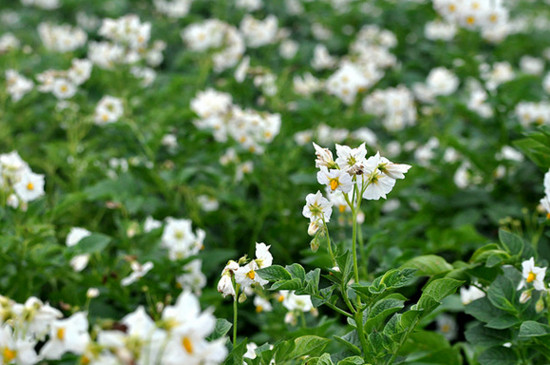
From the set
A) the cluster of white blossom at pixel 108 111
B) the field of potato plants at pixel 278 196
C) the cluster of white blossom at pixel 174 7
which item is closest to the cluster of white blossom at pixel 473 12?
the field of potato plants at pixel 278 196

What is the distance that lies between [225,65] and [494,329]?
2.96 metres

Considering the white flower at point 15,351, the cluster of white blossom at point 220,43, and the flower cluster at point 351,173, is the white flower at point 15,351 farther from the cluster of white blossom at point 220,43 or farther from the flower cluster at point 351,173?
the cluster of white blossom at point 220,43

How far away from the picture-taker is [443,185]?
306 centimetres

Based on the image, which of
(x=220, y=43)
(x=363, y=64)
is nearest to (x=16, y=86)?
(x=220, y=43)

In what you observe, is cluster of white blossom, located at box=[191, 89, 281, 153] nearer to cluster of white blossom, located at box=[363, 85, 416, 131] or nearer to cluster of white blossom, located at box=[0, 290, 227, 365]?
cluster of white blossom, located at box=[363, 85, 416, 131]

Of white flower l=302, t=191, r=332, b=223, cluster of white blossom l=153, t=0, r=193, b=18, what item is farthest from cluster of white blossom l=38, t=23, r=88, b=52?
white flower l=302, t=191, r=332, b=223

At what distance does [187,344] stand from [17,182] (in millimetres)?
1488

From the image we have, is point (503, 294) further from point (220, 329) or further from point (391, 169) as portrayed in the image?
point (220, 329)

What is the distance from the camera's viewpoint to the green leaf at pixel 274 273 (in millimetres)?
1348

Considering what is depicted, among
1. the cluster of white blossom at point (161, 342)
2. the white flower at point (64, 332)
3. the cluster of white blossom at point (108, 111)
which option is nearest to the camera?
the cluster of white blossom at point (161, 342)

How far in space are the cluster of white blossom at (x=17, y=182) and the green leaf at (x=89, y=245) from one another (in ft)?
0.85

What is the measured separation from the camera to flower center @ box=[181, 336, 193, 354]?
0.94m

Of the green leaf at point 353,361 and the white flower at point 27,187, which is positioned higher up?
the green leaf at point 353,361

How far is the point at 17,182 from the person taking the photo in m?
2.21
